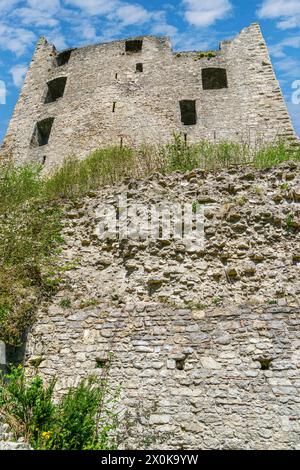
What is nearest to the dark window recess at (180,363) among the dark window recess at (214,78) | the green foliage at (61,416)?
the green foliage at (61,416)

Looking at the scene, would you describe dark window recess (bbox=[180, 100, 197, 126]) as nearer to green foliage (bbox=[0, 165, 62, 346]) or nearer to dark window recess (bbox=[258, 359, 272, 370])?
green foliage (bbox=[0, 165, 62, 346])

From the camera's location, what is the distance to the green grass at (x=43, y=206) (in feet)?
21.9

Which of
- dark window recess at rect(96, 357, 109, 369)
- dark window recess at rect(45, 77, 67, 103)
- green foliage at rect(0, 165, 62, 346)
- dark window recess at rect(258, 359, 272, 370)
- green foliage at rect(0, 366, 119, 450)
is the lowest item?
green foliage at rect(0, 366, 119, 450)

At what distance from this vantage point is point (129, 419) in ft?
18.2

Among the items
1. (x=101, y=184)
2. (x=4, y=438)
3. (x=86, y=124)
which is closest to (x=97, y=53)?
(x=86, y=124)

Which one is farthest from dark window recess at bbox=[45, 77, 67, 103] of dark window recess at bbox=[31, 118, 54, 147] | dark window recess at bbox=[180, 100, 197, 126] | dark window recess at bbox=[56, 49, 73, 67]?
dark window recess at bbox=[180, 100, 197, 126]

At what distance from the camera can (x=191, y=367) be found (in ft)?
19.1

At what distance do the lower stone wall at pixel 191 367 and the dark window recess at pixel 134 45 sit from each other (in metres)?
13.4

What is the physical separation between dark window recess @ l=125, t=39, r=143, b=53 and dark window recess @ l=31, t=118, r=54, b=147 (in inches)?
182

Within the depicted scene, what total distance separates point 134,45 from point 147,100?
3709 mm

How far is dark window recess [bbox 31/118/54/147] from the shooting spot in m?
15.1
